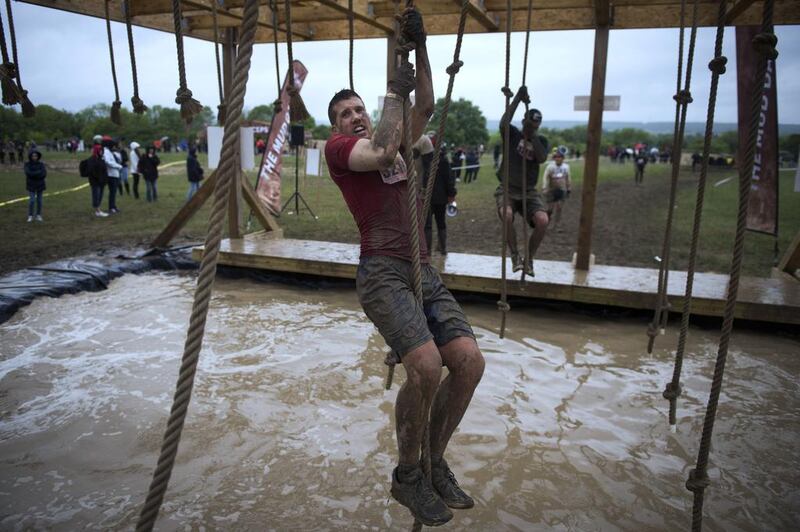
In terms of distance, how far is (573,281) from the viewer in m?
5.86

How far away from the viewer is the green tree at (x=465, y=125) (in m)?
51.8

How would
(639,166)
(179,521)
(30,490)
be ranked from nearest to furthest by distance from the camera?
(179,521)
(30,490)
(639,166)

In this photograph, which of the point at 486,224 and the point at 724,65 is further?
the point at 486,224

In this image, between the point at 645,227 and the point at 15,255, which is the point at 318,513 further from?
the point at 645,227

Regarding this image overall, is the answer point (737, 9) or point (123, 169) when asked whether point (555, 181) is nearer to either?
point (737, 9)

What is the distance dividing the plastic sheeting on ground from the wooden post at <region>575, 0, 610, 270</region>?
504 cm

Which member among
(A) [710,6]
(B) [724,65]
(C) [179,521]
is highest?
(A) [710,6]

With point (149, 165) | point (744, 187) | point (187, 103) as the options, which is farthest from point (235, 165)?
point (149, 165)

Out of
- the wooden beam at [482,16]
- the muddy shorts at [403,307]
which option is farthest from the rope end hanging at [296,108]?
the wooden beam at [482,16]

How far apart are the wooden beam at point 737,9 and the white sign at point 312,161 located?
32.2ft

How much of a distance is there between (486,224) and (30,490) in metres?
10.1

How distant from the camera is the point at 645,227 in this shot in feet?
40.3

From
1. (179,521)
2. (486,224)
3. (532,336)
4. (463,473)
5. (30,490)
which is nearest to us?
(179,521)

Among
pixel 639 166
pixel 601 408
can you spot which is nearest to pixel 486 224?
pixel 601 408
